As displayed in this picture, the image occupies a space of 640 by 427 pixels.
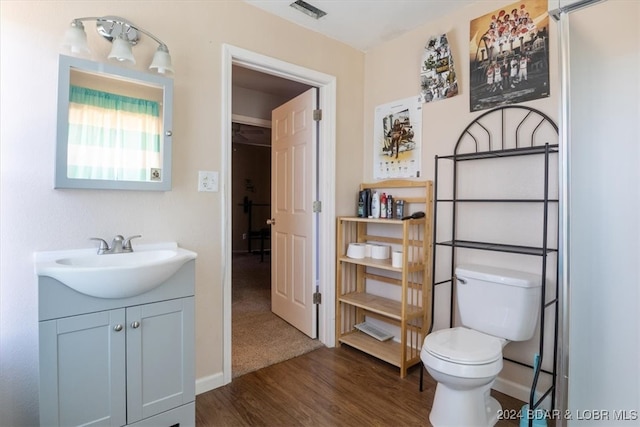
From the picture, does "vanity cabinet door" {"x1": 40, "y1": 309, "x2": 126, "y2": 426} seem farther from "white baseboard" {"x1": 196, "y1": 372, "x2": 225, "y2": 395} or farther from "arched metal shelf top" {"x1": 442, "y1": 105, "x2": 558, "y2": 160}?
"arched metal shelf top" {"x1": 442, "y1": 105, "x2": 558, "y2": 160}

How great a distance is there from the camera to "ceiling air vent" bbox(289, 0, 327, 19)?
2084 millimetres

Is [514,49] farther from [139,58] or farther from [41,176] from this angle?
[41,176]

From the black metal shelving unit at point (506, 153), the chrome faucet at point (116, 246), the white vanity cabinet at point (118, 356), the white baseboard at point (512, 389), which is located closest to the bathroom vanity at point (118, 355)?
the white vanity cabinet at point (118, 356)

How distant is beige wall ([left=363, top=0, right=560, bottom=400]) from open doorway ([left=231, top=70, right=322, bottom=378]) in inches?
45.6

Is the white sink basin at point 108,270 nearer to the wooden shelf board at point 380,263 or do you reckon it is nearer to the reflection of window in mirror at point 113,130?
the reflection of window in mirror at point 113,130

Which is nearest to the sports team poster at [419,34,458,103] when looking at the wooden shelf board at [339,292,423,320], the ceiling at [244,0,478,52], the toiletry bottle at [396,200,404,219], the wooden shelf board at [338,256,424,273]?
the ceiling at [244,0,478,52]

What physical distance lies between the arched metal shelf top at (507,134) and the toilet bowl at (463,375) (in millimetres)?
1030

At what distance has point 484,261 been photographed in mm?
2025

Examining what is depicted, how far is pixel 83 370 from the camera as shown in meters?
1.31

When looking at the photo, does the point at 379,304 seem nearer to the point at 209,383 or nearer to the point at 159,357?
the point at 209,383

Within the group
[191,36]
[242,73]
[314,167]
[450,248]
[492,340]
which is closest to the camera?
[492,340]

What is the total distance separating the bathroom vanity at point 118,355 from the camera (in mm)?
1243

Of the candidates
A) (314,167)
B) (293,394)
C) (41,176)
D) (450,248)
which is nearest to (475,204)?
(450,248)

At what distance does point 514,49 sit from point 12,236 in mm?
2694
